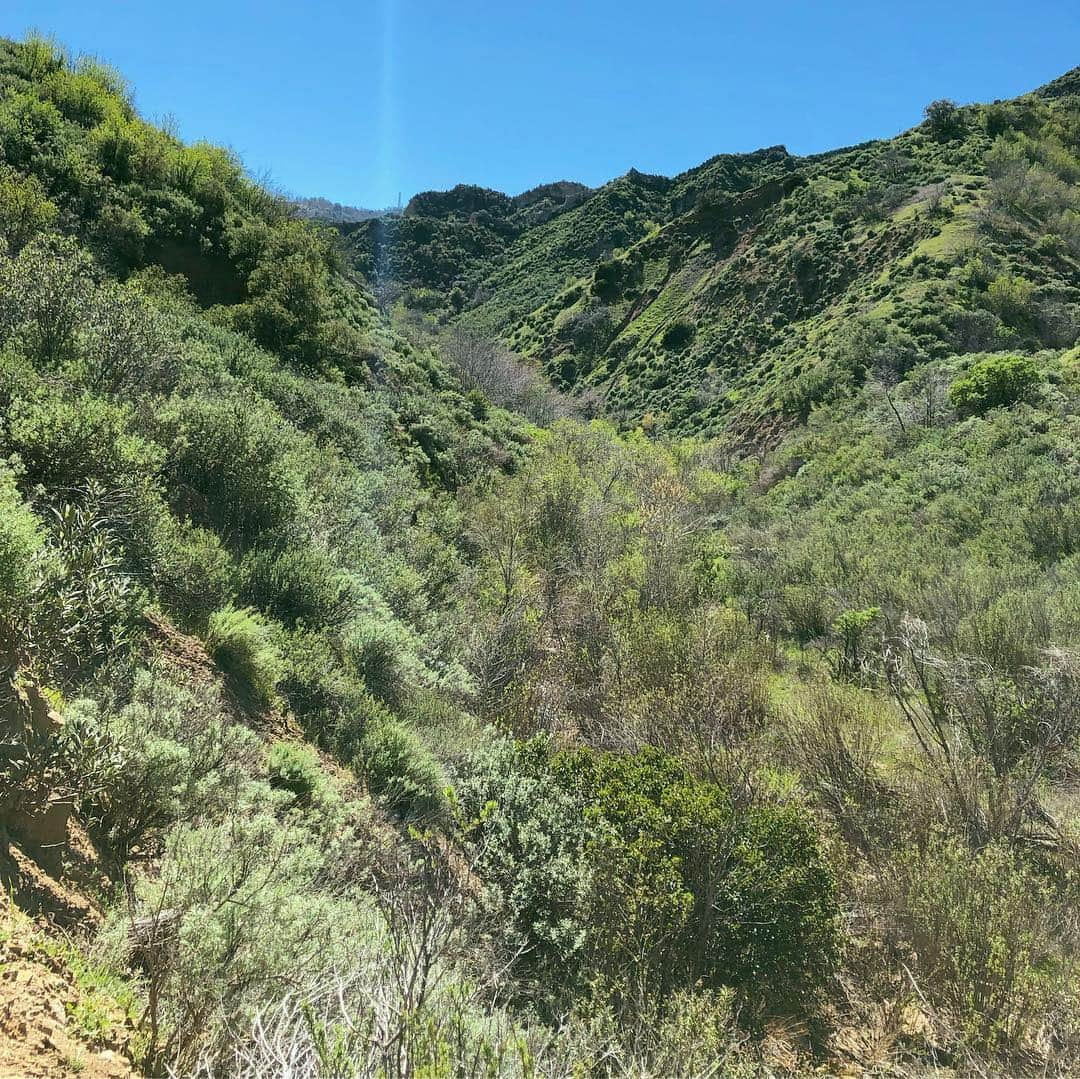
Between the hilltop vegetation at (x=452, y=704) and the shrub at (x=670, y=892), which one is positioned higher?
the hilltop vegetation at (x=452, y=704)

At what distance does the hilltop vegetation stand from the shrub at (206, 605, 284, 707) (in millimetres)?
42

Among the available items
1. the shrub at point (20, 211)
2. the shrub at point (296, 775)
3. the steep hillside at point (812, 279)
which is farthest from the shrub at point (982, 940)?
the steep hillside at point (812, 279)

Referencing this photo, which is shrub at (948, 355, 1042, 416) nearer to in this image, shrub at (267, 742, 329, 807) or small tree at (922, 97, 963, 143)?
shrub at (267, 742, 329, 807)

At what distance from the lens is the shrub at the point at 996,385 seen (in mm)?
18859

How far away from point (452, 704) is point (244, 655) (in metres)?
3.43

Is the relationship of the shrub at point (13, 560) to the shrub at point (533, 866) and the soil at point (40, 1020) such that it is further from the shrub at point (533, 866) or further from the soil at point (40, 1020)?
the shrub at point (533, 866)

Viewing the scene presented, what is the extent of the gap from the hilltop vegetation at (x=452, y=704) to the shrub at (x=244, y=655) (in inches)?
1.7

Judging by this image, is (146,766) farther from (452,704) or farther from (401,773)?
(452,704)

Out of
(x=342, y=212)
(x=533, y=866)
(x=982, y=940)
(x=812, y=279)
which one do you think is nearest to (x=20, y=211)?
(x=533, y=866)

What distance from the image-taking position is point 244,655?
5668 millimetres

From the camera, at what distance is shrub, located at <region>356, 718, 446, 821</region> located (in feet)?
18.9

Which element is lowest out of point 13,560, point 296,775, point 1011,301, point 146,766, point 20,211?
point 296,775

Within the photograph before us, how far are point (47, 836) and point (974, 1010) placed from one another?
5908 mm

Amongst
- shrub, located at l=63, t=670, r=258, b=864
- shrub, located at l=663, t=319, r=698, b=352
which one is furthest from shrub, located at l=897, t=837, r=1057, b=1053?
shrub, located at l=663, t=319, r=698, b=352
